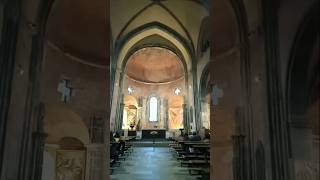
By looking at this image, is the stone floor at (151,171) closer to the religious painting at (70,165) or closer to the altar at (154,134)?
the religious painting at (70,165)

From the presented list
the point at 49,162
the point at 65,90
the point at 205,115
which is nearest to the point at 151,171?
the point at 49,162

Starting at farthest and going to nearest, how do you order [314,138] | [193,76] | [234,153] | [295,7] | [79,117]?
1. [193,76]
2. [79,117]
3. [234,153]
4. [314,138]
5. [295,7]

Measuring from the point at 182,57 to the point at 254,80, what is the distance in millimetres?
16084

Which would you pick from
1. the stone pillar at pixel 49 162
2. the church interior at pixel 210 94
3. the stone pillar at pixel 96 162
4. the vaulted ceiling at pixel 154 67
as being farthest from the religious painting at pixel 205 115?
the stone pillar at pixel 49 162

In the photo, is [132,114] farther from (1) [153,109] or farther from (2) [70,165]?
(2) [70,165]

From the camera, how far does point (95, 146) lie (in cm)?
830

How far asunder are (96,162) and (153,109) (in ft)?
64.3

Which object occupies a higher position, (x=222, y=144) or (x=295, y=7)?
(x=295, y=7)

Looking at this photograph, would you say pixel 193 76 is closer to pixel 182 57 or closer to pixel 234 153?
pixel 182 57

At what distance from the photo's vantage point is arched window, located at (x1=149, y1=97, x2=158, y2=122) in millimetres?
27703

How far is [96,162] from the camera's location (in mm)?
8227

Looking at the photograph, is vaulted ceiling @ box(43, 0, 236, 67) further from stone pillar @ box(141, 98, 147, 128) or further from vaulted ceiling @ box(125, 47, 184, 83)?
stone pillar @ box(141, 98, 147, 128)

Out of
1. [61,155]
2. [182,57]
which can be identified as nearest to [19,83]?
[61,155]

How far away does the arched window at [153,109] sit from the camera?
27.7 m
